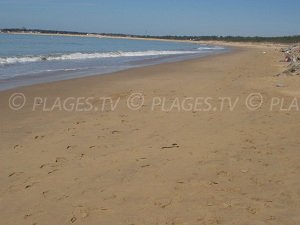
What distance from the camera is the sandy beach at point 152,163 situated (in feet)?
11.4

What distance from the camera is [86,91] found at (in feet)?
36.0

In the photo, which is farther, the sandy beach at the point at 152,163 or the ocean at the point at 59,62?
the ocean at the point at 59,62

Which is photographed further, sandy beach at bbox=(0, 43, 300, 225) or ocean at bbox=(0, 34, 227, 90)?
ocean at bbox=(0, 34, 227, 90)

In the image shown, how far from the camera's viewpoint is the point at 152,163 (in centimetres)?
468

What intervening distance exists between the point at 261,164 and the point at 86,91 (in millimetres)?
7175

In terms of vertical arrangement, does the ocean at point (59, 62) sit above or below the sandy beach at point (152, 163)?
below

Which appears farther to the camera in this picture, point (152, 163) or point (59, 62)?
point (59, 62)

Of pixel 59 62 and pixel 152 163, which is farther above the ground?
pixel 152 163

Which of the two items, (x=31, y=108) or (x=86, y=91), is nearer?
(x=31, y=108)

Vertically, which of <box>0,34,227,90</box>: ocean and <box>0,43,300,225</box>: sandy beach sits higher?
<box>0,43,300,225</box>: sandy beach

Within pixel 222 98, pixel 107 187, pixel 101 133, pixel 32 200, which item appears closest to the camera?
pixel 32 200

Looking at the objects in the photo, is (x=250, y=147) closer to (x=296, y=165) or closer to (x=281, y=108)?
(x=296, y=165)

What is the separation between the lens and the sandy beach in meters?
3.48

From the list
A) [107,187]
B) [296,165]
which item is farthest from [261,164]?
[107,187]
